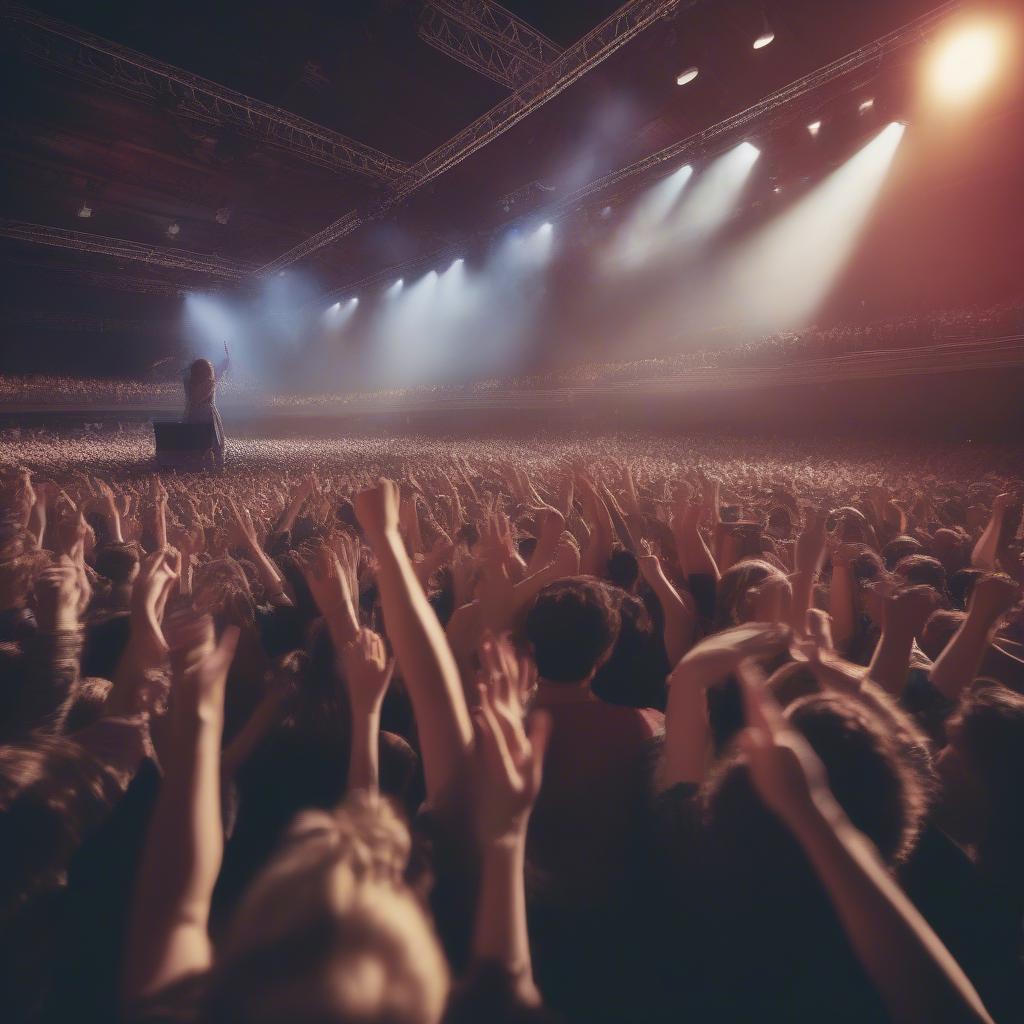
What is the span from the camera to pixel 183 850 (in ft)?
2.78

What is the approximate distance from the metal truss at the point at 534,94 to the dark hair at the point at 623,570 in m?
7.65

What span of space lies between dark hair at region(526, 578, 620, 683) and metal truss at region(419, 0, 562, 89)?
29.8 feet

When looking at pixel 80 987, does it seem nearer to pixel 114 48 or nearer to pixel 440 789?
pixel 440 789

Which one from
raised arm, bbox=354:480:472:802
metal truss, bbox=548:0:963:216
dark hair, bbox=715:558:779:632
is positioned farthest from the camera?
metal truss, bbox=548:0:963:216

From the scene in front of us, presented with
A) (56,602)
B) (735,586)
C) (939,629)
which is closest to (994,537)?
(939,629)

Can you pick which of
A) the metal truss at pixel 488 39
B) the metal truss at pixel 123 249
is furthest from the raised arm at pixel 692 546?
the metal truss at pixel 123 249

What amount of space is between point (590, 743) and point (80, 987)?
103cm

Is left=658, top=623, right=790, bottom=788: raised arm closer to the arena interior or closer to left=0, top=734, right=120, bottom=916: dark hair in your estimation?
the arena interior

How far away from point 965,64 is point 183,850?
42.1 ft

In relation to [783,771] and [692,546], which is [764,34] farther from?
[783,771]

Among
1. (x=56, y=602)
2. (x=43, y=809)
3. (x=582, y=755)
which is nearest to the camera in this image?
(x=43, y=809)

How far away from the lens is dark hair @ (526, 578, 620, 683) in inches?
56.4

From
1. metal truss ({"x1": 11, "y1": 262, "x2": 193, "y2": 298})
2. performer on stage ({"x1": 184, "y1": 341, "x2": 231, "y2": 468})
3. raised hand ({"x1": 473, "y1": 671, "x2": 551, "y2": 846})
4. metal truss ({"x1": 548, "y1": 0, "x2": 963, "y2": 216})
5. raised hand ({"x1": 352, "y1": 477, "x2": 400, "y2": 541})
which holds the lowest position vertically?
raised hand ({"x1": 473, "y1": 671, "x2": 551, "y2": 846})

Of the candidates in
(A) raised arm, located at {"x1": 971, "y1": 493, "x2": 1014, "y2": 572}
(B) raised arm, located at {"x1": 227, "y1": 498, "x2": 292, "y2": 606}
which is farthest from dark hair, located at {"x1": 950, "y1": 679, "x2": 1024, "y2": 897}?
(B) raised arm, located at {"x1": 227, "y1": 498, "x2": 292, "y2": 606}
